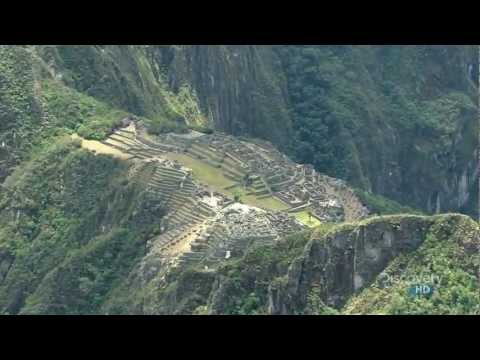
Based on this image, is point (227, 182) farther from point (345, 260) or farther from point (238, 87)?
point (238, 87)

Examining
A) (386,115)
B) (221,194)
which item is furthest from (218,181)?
(386,115)

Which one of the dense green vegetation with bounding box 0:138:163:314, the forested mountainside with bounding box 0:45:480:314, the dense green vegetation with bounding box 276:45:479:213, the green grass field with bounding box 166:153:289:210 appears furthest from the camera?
the dense green vegetation with bounding box 276:45:479:213

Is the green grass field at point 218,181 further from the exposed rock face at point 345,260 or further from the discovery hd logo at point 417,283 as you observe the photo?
the discovery hd logo at point 417,283

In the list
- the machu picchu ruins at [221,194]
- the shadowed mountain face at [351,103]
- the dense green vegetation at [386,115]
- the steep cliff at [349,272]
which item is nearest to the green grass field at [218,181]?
the machu picchu ruins at [221,194]

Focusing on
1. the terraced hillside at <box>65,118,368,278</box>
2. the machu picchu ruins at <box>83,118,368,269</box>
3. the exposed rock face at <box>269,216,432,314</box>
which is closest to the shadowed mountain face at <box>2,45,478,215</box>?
the machu picchu ruins at <box>83,118,368,269</box>

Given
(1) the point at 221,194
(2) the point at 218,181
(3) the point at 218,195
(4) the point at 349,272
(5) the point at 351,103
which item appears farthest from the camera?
(5) the point at 351,103

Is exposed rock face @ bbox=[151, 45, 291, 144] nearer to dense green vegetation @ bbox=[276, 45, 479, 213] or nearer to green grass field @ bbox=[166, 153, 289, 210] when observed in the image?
dense green vegetation @ bbox=[276, 45, 479, 213]
